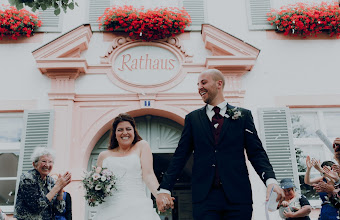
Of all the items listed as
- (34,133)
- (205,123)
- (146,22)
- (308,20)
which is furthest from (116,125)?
(308,20)

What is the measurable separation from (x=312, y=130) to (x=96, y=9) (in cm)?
485

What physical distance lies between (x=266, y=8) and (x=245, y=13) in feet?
1.47

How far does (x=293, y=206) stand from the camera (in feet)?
16.0

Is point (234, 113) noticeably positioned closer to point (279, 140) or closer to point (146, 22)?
point (279, 140)

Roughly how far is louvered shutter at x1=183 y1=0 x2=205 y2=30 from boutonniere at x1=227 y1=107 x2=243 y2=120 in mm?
4834

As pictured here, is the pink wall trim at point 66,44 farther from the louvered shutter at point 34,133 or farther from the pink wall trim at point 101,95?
the louvered shutter at point 34,133

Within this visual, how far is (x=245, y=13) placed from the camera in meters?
7.88

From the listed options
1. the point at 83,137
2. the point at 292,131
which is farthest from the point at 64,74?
the point at 292,131

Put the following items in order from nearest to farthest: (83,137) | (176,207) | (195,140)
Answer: (195,140)
(83,137)
(176,207)

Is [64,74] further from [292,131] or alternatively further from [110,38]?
[292,131]

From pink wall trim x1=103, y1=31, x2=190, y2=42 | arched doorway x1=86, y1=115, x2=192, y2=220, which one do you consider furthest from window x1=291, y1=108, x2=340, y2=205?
pink wall trim x1=103, y1=31, x2=190, y2=42

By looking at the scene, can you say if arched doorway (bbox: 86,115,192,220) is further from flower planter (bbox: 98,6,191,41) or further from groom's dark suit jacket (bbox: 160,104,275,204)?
groom's dark suit jacket (bbox: 160,104,275,204)

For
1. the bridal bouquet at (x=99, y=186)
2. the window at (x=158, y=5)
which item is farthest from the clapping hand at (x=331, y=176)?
the window at (x=158, y=5)

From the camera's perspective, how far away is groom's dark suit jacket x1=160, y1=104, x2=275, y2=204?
2887 millimetres
